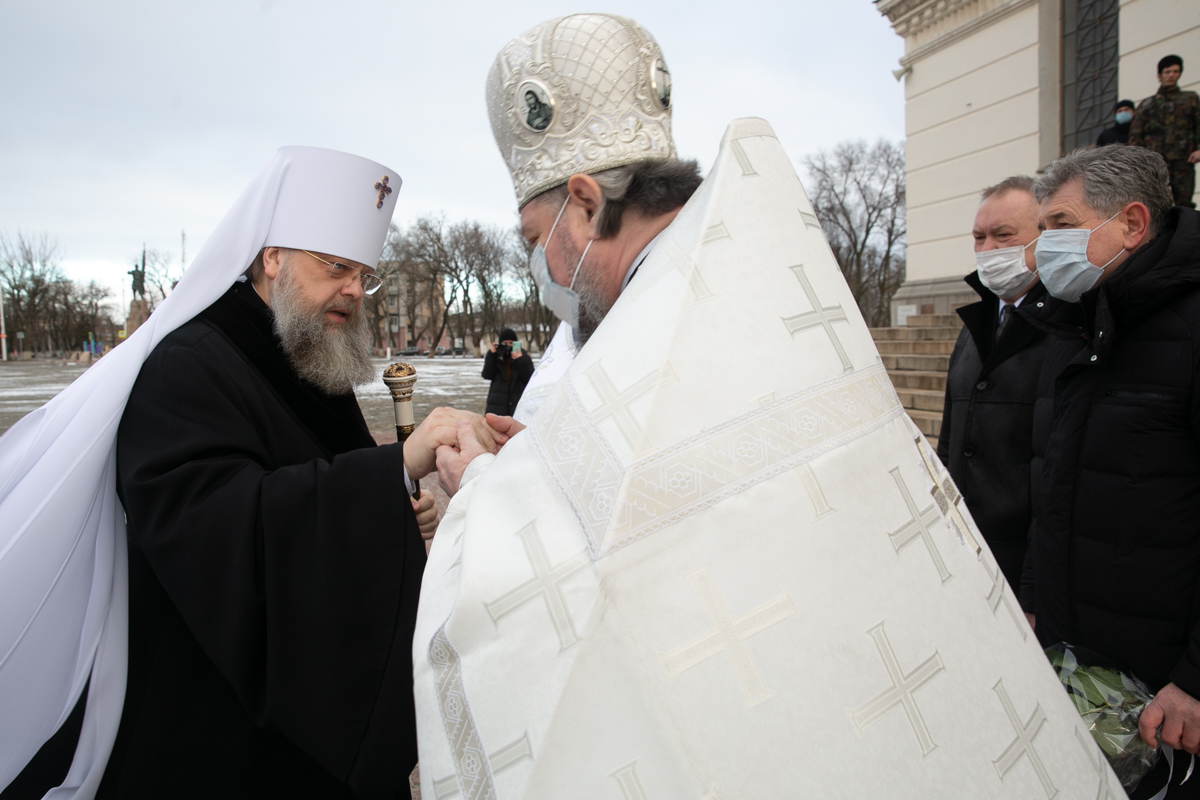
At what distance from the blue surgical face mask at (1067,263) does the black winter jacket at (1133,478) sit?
10 centimetres

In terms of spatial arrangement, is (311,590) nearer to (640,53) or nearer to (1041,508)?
(640,53)

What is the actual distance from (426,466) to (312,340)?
0.75 meters

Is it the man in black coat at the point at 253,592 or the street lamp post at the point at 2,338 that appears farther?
the street lamp post at the point at 2,338

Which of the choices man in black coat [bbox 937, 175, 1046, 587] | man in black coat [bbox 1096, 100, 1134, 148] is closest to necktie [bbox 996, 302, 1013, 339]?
man in black coat [bbox 937, 175, 1046, 587]

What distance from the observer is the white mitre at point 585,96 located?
1.61m

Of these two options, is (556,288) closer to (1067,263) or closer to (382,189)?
(382,189)

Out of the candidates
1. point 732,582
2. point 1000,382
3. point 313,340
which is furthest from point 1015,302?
point 313,340

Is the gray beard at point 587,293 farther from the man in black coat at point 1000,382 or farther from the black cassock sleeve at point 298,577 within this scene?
the man in black coat at point 1000,382

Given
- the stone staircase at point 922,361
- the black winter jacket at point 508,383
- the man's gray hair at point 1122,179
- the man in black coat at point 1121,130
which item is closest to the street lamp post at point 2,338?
the black winter jacket at point 508,383

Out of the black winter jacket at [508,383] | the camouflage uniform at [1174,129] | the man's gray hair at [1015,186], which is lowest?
the black winter jacket at [508,383]

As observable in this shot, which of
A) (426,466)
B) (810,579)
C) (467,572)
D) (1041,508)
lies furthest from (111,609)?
(1041,508)

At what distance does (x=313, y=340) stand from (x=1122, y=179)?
8.41 feet

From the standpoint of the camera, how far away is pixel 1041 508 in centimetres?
213

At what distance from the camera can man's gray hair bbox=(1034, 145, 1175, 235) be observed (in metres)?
2.12
